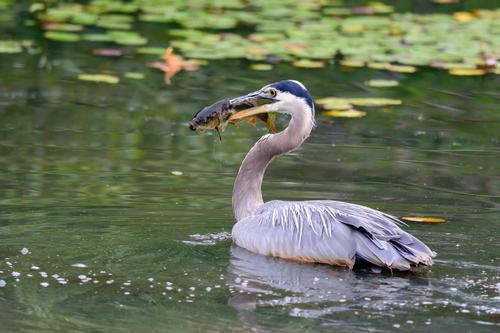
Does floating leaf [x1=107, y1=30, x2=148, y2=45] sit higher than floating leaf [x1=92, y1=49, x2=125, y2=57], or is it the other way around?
floating leaf [x1=107, y1=30, x2=148, y2=45]

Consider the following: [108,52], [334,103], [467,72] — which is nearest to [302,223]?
[334,103]

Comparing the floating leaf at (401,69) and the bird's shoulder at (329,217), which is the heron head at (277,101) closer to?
the bird's shoulder at (329,217)

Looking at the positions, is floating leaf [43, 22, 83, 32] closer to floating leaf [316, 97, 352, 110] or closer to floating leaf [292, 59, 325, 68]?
floating leaf [292, 59, 325, 68]

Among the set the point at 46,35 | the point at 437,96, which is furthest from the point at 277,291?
the point at 46,35

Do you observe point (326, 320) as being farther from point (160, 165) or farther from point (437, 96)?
point (437, 96)

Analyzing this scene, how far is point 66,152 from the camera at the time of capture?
12156 mm

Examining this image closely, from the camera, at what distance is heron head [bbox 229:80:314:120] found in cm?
989

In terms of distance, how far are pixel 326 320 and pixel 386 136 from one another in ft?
20.0

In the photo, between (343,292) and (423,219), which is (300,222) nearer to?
(343,292)

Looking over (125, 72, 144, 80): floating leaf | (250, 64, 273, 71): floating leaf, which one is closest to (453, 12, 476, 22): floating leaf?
(250, 64, 273, 71): floating leaf

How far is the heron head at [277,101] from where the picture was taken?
9891 millimetres

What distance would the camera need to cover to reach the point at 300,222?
912 cm

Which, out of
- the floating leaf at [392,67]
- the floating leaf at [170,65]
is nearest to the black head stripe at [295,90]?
the floating leaf at [170,65]

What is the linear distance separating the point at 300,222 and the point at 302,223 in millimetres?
28
